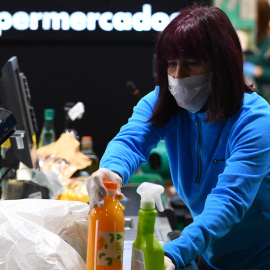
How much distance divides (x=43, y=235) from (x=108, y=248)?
215 millimetres

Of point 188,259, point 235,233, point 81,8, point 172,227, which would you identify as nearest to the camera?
point 188,259

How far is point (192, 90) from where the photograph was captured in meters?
1.48

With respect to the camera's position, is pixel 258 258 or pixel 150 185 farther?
pixel 258 258

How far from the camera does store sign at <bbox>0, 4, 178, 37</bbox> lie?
14.3ft

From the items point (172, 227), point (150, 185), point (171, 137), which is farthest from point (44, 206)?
point (172, 227)

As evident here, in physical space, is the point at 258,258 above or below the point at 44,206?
below

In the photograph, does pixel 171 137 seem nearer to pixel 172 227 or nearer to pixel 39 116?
pixel 172 227

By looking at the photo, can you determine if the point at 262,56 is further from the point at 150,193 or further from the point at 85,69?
the point at 85,69

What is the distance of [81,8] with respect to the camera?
171 inches

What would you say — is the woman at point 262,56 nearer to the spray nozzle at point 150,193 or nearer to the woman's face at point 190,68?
the spray nozzle at point 150,193

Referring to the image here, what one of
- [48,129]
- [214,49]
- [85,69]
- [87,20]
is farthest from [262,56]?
[85,69]

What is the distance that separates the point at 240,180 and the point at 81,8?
3.32 meters

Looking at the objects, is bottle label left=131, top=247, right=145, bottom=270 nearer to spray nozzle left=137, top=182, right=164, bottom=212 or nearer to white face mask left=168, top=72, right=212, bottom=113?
spray nozzle left=137, top=182, right=164, bottom=212

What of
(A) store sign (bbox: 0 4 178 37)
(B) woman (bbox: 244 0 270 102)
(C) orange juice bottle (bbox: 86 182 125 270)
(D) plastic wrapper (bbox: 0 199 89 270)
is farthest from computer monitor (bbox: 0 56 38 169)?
(A) store sign (bbox: 0 4 178 37)
